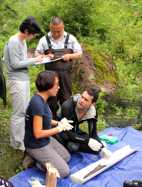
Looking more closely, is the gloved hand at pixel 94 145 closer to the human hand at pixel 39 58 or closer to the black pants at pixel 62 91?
the black pants at pixel 62 91

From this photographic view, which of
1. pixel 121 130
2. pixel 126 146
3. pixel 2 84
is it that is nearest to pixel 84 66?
pixel 121 130

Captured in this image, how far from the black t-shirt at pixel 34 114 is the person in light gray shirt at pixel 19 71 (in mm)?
561

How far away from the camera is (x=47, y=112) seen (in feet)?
13.9

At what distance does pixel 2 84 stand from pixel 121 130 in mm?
1916

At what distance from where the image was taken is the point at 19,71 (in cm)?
475

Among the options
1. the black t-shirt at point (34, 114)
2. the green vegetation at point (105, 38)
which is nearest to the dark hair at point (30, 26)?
the black t-shirt at point (34, 114)

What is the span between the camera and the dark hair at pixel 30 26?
450cm

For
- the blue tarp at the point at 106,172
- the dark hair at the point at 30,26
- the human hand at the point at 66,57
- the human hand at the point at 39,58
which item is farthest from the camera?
the human hand at the point at 66,57

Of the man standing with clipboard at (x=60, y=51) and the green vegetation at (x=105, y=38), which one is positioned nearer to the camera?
the man standing with clipboard at (x=60, y=51)

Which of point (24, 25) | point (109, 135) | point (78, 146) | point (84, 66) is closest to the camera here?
point (24, 25)

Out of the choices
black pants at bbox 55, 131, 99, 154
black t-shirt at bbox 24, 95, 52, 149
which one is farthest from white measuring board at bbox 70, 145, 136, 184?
black t-shirt at bbox 24, 95, 52, 149

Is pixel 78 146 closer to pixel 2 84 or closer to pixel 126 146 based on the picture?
pixel 126 146

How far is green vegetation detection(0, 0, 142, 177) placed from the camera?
24.2 feet

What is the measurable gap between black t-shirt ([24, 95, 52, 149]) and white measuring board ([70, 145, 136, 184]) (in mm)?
445
